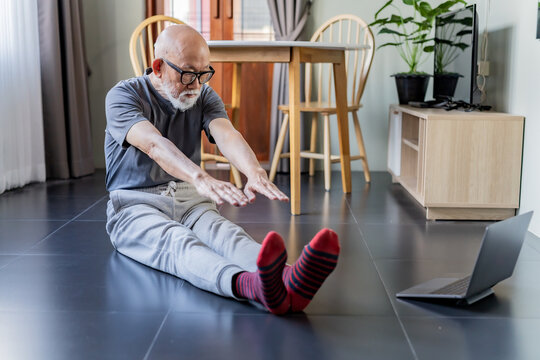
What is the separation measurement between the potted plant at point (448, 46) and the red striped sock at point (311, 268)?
1.83 metres

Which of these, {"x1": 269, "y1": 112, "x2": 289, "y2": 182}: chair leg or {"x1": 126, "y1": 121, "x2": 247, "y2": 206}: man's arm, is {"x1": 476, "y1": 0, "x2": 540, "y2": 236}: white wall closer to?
{"x1": 269, "y1": 112, "x2": 289, "y2": 182}: chair leg

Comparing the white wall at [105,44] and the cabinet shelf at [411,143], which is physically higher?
the white wall at [105,44]

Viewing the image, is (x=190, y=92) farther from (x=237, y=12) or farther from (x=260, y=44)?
(x=237, y=12)

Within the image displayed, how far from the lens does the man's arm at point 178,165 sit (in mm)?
1494

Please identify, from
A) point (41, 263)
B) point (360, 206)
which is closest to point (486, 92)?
point (360, 206)

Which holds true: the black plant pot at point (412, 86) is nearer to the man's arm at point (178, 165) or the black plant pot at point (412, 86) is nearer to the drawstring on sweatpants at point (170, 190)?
the drawstring on sweatpants at point (170, 190)

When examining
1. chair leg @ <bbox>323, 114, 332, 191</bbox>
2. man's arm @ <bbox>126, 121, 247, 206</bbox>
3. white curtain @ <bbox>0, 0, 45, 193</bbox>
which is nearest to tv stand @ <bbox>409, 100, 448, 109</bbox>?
chair leg @ <bbox>323, 114, 332, 191</bbox>

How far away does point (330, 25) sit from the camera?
3.97m

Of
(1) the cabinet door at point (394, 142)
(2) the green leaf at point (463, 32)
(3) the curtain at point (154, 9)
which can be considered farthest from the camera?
(3) the curtain at point (154, 9)

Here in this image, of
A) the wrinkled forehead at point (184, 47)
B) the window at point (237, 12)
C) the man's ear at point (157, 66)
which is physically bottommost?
the man's ear at point (157, 66)

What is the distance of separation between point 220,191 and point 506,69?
1994 mm

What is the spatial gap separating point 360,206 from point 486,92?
0.87 meters

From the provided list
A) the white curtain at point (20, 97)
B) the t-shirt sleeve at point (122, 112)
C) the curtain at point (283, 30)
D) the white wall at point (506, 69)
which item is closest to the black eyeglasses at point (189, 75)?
the t-shirt sleeve at point (122, 112)

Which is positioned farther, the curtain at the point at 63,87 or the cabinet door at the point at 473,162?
the curtain at the point at 63,87
